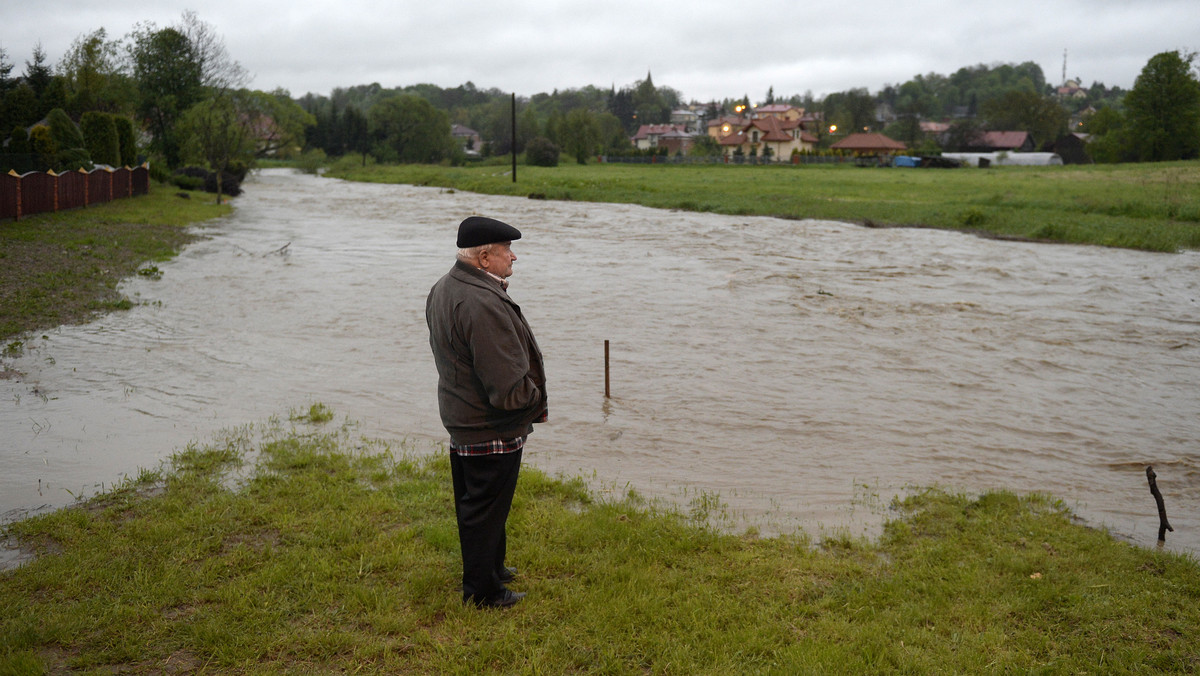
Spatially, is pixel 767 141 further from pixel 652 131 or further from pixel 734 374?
pixel 734 374

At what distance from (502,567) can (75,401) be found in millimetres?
6544

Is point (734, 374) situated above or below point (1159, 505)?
below

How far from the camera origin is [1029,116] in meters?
115

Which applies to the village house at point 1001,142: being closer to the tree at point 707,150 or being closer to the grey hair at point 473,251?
the tree at point 707,150

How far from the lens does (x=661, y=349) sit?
13.1 m

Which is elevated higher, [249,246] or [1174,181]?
[1174,181]

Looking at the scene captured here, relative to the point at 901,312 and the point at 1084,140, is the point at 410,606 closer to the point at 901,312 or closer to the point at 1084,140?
the point at 901,312

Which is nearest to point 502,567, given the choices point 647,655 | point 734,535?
point 647,655

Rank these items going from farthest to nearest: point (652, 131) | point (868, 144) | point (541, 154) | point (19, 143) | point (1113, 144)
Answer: point (652, 131), point (868, 144), point (541, 154), point (1113, 144), point (19, 143)

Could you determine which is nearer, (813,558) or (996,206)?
(813,558)

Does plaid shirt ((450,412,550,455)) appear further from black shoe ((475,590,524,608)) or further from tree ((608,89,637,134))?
tree ((608,89,637,134))

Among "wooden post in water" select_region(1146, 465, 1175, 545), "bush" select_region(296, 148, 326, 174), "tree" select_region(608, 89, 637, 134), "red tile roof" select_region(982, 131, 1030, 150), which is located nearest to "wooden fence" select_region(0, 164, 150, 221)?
"wooden post in water" select_region(1146, 465, 1175, 545)

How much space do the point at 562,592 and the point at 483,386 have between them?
1.34 metres

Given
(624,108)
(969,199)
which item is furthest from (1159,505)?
(624,108)
